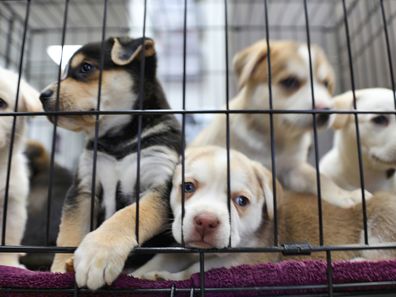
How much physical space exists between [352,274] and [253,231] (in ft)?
1.13

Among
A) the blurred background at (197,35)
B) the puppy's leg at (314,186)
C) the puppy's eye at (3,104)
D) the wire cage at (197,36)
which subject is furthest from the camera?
the blurred background at (197,35)

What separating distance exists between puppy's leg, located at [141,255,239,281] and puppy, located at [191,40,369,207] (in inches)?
22.7

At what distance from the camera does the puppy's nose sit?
981mm

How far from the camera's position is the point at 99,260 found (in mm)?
849

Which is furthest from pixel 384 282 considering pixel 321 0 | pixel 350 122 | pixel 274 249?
pixel 321 0

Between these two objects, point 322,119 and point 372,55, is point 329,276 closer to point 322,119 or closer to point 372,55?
point 322,119

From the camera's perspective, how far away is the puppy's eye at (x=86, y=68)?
127 centimetres

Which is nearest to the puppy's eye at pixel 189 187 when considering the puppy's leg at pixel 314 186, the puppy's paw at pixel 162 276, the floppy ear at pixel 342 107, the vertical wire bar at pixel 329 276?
the puppy's paw at pixel 162 276

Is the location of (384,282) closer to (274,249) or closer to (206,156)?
(274,249)

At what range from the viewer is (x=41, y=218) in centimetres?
183

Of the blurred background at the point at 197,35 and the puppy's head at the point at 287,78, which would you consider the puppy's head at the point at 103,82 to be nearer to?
the puppy's head at the point at 287,78

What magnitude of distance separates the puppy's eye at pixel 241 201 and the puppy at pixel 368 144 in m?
0.52

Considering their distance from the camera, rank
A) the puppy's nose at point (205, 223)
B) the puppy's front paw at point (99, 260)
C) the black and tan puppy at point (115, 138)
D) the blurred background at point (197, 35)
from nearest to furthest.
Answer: the puppy's front paw at point (99, 260), the puppy's nose at point (205, 223), the black and tan puppy at point (115, 138), the blurred background at point (197, 35)

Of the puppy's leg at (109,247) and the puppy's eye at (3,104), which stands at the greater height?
the puppy's eye at (3,104)
